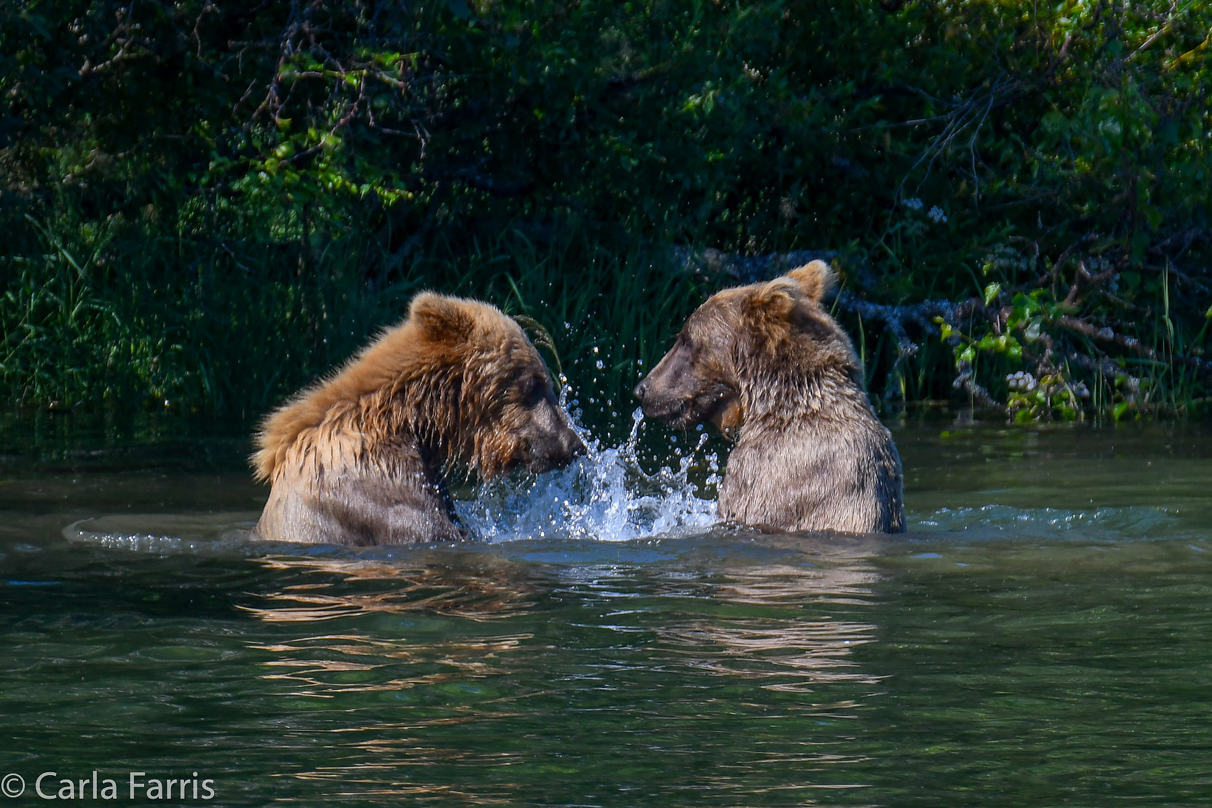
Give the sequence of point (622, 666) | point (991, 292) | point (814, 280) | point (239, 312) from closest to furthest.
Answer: point (622, 666)
point (814, 280)
point (991, 292)
point (239, 312)

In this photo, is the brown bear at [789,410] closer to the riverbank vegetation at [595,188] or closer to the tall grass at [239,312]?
the riverbank vegetation at [595,188]

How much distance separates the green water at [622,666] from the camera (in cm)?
360

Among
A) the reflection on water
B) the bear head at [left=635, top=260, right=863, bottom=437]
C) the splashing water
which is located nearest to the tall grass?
the splashing water

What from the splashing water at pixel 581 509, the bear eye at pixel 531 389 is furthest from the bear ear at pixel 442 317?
the splashing water at pixel 581 509

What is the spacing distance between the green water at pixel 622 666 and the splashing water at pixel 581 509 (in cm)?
65

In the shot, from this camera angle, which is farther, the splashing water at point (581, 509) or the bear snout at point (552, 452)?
the splashing water at point (581, 509)

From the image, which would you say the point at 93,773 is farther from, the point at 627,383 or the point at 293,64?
the point at 627,383

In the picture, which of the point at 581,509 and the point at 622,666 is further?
the point at 581,509

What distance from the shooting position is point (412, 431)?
22.7 ft

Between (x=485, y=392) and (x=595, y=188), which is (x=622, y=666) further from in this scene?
(x=595, y=188)

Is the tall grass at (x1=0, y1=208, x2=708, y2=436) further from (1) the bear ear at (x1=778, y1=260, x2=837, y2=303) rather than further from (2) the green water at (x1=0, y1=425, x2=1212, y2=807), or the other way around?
(2) the green water at (x1=0, y1=425, x2=1212, y2=807)

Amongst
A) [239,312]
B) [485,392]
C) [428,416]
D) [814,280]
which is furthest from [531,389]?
[239,312]

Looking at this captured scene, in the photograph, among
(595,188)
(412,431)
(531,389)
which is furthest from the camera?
(595,188)

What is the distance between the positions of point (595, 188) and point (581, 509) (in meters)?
7.25
